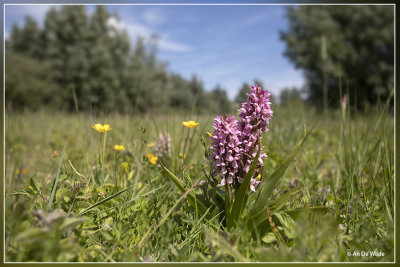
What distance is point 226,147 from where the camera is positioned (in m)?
1.43

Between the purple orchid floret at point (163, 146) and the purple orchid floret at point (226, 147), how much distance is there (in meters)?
1.21

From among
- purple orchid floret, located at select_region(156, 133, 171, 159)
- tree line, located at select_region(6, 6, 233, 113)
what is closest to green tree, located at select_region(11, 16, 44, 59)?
tree line, located at select_region(6, 6, 233, 113)

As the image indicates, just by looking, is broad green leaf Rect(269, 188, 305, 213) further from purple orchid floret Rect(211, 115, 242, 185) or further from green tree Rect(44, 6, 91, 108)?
green tree Rect(44, 6, 91, 108)

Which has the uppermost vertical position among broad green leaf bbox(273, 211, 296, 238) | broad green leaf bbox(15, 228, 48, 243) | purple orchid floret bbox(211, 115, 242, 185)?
purple orchid floret bbox(211, 115, 242, 185)

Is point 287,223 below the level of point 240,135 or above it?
below

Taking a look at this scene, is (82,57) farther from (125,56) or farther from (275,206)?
(275,206)

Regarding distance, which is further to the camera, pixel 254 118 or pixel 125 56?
pixel 125 56

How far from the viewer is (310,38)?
2294 cm

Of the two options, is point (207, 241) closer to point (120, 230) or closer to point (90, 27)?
point (120, 230)

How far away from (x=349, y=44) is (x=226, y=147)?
78.1 ft

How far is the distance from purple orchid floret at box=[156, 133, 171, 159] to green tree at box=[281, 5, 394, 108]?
60.8 ft

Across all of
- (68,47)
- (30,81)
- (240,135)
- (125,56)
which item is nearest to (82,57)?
(68,47)

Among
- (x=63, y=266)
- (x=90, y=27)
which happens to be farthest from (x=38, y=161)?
(x=90, y=27)

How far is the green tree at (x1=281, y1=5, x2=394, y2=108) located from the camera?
19.5 meters
